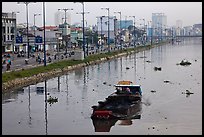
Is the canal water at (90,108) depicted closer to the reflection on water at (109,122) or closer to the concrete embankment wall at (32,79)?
the reflection on water at (109,122)

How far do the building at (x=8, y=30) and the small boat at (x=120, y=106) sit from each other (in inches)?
1043

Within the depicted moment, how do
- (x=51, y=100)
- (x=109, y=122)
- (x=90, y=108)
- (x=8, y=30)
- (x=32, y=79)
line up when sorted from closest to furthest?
(x=109, y=122) < (x=90, y=108) < (x=51, y=100) < (x=32, y=79) < (x=8, y=30)

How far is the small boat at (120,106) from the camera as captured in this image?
42.3ft

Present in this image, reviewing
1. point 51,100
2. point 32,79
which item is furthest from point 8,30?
point 51,100

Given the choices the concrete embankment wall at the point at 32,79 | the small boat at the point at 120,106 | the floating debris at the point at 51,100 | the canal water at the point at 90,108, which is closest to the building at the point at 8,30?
the concrete embankment wall at the point at 32,79

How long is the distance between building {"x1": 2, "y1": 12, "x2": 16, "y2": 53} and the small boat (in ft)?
86.9

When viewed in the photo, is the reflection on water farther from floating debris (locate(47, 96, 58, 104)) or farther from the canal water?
floating debris (locate(47, 96, 58, 104))

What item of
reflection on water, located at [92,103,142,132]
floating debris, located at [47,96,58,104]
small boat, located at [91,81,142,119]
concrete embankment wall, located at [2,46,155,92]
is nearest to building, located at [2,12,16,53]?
concrete embankment wall, located at [2,46,155,92]

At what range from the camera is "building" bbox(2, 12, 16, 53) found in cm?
4097

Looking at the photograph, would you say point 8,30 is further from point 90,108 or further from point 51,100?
point 90,108

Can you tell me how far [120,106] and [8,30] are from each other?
1170 inches

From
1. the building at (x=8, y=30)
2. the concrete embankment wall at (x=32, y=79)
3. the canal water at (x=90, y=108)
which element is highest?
the building at (x=8, y=30)

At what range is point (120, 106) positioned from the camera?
14.3m

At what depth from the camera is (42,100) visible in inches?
668
